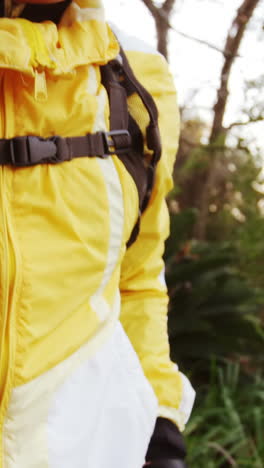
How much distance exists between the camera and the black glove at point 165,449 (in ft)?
3.87

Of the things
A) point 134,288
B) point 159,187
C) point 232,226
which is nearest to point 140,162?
point 159,187

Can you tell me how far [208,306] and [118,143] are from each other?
228 centimetres

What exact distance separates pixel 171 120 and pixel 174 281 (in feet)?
6.48

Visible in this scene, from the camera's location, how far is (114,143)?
1046 mm

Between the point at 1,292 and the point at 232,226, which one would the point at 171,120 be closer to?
the point at 1,292

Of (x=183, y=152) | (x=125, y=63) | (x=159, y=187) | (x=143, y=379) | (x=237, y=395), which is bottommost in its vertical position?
(x=237, y=395)

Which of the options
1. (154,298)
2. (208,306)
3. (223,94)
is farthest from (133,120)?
(208,306)

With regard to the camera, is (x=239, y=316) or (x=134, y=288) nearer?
(x=134, y=288)

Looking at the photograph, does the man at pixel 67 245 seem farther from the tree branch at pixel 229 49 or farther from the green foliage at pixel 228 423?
the green foliage at pixel 228 423

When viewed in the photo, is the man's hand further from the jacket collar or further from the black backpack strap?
the jacket collar

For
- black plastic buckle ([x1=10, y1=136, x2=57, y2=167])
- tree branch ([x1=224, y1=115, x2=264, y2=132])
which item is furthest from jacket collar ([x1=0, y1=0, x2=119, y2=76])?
tree branch ([x1=224, y1=115, x2=264, y2=132])

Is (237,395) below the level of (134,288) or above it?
below

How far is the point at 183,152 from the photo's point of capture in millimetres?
3336

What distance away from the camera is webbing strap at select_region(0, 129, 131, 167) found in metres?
0.91
